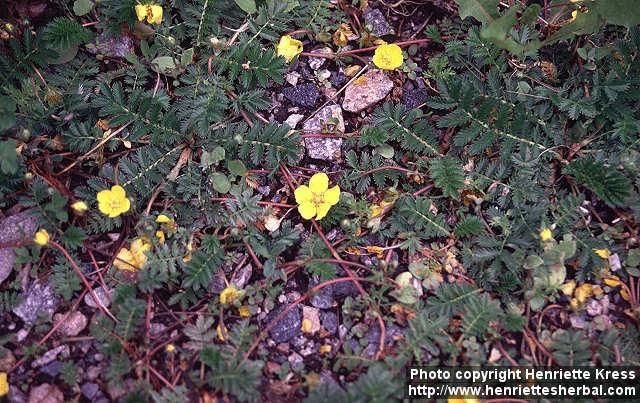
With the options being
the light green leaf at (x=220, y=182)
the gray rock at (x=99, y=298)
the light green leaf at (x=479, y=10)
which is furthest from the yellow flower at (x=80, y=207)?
the light green leaf at (x=479, y=10)

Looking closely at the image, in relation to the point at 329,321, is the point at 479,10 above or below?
above

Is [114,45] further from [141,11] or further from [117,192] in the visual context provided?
[117,192]

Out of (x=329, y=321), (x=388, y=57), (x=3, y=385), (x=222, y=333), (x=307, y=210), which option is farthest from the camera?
(x=388, y=57)

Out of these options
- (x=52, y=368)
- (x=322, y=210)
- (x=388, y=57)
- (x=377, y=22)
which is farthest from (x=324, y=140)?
(x=52, y=368)

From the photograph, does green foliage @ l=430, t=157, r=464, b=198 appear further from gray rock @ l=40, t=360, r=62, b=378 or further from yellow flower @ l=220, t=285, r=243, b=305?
gray rock @ l=40, t=360, r=62, b=378

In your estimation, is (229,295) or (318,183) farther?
(318,183)

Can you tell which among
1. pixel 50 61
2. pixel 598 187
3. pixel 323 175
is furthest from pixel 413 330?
pixel 50 61

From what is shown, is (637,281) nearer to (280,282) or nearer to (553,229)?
(553,229)
